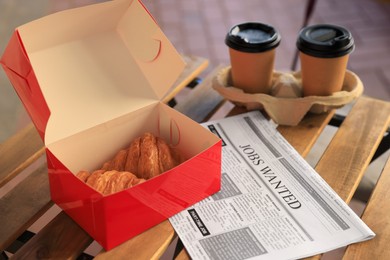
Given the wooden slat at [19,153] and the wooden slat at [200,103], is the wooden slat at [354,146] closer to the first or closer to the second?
the wooden slat at [200,103]

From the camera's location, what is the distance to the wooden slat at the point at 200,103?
3.54 ft

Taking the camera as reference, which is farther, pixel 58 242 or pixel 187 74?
pixel 187 74

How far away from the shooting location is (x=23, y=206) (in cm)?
85

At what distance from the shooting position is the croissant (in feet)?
2.56

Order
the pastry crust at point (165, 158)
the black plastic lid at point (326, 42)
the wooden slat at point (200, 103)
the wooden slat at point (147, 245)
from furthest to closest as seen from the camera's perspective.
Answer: the wooden slat at point (200, 103), the black plastic lid at point (326, 42), the pastry crust at point (165, 158), the wooden slat at point (147, 245)

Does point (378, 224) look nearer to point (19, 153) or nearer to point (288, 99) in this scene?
point (288, 99)

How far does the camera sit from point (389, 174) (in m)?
0.92

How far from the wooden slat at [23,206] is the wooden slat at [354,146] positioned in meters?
0.46

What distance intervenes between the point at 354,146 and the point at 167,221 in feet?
1.26

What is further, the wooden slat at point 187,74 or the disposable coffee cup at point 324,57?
the wooden slat at point 187,74

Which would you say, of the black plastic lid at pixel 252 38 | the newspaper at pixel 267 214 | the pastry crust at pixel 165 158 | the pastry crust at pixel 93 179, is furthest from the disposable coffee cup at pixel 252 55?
the pastry crust at pixel 93 179

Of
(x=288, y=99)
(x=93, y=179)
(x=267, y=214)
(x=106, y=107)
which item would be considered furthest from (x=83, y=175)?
(x=288, y=99)

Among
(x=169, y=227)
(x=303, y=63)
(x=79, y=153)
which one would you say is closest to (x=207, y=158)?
(x=169, y=227)

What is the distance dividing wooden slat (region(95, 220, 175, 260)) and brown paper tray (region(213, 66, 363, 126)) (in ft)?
1.07
